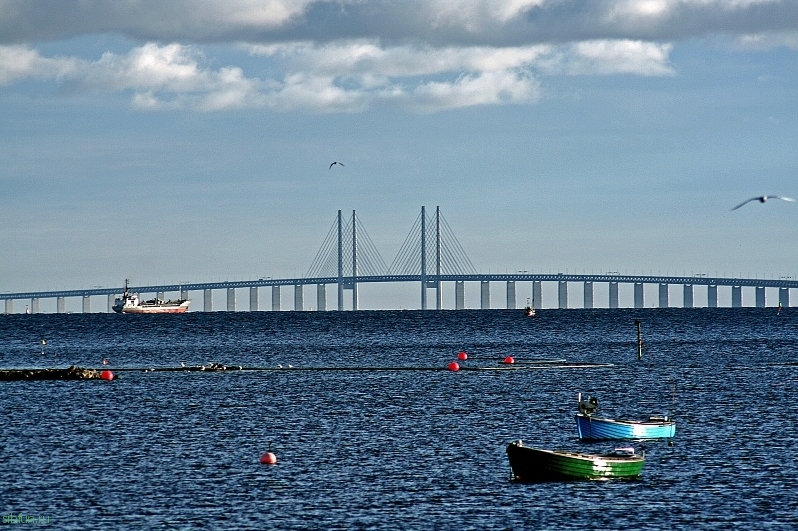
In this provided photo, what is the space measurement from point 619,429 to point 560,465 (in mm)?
9905

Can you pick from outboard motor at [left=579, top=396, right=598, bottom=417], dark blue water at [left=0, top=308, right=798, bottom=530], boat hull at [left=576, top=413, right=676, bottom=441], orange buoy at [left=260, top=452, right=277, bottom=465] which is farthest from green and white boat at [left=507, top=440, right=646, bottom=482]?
outboard motor at [left=579, top=396, right=598, bottom=417]

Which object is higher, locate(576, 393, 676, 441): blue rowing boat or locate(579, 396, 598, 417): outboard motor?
locate(579, 396, 598, 417): outboard motor

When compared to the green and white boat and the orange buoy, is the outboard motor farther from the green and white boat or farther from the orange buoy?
the orange buoy

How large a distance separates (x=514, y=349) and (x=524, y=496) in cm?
8355

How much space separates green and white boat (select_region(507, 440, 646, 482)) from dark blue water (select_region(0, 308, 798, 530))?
1.25 feet

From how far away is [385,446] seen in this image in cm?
4766

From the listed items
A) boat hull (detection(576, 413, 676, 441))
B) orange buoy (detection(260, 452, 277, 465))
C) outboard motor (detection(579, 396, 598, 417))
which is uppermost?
outboard motor (detection(579, 396, 598, 417))

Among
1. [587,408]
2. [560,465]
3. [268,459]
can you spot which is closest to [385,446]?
[268,459]

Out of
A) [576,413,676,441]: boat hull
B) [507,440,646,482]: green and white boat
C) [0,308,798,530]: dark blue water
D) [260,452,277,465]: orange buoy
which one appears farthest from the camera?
[576,413,676,441]: boat hull

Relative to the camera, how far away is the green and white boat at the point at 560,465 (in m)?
39.1

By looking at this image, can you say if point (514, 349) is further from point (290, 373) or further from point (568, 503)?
point (568, 503)

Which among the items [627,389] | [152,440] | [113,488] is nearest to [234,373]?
[627,389]

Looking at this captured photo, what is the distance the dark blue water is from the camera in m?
35.0

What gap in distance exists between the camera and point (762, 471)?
40.6 metres
